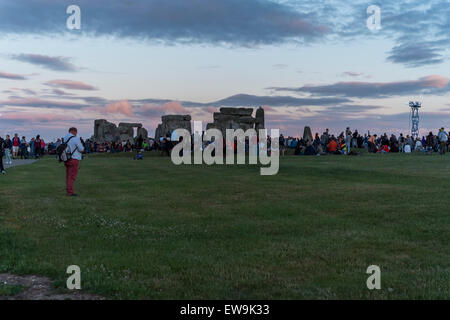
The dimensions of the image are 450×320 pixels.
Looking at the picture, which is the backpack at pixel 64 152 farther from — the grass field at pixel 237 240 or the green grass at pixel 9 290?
the green grass at pixel 9 290

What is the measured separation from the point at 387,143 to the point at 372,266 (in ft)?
135

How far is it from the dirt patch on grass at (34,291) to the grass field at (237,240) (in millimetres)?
187

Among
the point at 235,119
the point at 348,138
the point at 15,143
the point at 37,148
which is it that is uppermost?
the point at 235,119

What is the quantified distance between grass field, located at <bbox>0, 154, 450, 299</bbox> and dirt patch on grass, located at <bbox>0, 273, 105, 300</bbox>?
187mm

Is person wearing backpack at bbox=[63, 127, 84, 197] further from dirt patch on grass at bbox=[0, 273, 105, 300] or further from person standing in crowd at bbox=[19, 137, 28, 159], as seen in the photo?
person standing in crowd at bbox=[19, 137, 28, 159]

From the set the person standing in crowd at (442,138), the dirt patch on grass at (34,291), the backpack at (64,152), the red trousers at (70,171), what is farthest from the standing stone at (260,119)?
the dirt patch on grass at (34,291)

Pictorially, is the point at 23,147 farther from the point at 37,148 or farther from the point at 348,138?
the point at 348,138

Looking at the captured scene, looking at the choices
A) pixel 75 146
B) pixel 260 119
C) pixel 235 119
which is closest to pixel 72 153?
pixel 75 146

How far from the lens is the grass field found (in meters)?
6.56

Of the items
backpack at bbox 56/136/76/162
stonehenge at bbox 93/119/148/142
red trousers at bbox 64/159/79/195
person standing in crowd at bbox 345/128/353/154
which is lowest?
red trousers at bbox 64/159/79/195

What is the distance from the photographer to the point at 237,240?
9.22 meters

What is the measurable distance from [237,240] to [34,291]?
3.85 meters

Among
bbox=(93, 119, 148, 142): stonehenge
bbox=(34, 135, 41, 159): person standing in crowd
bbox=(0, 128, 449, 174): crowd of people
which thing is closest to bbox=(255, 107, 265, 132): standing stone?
bbox=(0, 128, 449, 174): crowd of people
